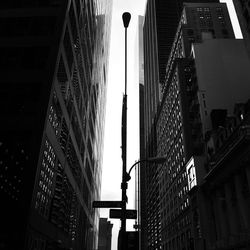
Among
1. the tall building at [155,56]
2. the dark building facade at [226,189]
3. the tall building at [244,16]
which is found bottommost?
the dark building facade at [226,189]

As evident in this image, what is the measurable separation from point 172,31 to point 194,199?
129 meters

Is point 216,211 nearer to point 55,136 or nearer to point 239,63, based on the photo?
point 55,136

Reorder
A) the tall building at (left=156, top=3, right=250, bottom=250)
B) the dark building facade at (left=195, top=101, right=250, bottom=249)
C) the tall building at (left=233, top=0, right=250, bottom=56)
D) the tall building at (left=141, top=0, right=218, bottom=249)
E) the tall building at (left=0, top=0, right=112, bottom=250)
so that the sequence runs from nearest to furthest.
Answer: the tall building at (left=0, top=0, right=112, bottom=250) < the dark building facade at (left=195, top=101, right=250, bottom=249) < the tall building at (left=233, top=0, right=250, bottom=56) < the tall building at (left=156, top=3, right=250, bottom=250) < the tall building at (left=141, top=0, right=218, bottom=249)

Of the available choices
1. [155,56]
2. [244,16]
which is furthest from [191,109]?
[155,56]

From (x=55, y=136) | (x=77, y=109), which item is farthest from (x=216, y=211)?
(x=55, y=136)

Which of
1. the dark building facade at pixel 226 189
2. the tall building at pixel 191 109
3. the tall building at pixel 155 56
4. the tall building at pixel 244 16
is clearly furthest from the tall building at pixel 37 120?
the tall building at pixel 155 56

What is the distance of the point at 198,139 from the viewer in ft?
247

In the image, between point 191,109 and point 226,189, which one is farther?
point 191,109

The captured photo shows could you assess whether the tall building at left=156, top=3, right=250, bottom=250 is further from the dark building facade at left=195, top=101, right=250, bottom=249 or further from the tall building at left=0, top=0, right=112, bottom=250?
the tall building at left=0, top=0, right=112, bottom=250

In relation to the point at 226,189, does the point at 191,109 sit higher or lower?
higher

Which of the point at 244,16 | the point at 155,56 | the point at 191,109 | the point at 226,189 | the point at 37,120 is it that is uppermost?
the point at 155,56

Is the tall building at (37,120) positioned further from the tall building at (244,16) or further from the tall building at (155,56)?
the tall building at (155,56)

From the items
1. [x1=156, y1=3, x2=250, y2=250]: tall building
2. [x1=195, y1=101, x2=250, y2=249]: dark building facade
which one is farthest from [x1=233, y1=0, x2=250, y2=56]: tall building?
[x1=156, y1=3, x2=250, y2=250]: tall building

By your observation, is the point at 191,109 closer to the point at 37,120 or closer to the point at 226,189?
the point at 226,189
